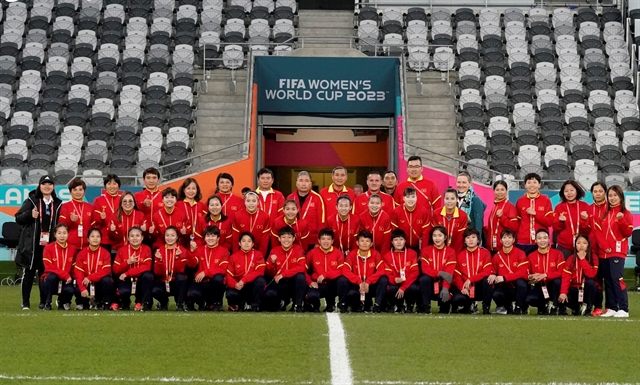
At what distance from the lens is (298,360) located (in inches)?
275

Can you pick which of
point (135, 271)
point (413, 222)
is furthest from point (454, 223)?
point (135, 271)

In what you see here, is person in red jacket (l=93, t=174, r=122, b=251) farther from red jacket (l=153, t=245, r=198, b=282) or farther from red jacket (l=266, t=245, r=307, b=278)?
red jacket (l=266, t=245, r=307, b=278)

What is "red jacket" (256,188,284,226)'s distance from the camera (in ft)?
37.1

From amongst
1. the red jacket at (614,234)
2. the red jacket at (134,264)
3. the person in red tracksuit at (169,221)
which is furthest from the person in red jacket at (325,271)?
the red jacket at (614,234)

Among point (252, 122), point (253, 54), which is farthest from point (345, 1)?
point (252, 122)

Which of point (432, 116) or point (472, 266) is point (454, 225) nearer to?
point (472, 266)

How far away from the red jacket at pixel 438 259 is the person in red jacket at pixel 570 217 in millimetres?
1249

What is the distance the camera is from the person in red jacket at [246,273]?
35.0 feet

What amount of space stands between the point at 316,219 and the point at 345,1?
15827 mm

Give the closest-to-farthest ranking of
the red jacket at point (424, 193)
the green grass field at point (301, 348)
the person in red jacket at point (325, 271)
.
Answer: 1. the green grass field at point (301, 348)
2. the person in red jacket at point (325, 271)
3. the red jacket at point (424, 193)

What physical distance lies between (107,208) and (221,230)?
1.31m

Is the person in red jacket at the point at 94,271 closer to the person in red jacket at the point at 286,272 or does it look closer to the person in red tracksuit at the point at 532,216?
the person in red jacket at the point at 286,272

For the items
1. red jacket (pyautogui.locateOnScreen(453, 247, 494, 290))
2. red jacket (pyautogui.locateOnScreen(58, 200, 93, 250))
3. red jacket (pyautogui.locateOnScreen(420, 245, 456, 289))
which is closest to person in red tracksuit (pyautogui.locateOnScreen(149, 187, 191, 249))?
red jacket (pyautogui.locateOnScreen(58, 200, 93, 250))

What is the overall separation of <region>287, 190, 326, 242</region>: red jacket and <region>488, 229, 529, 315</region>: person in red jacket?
6.00 feet
